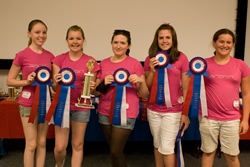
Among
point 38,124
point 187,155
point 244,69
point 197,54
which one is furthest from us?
point 197,54

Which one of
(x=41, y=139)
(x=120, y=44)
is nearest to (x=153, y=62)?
(x=120, y=44)

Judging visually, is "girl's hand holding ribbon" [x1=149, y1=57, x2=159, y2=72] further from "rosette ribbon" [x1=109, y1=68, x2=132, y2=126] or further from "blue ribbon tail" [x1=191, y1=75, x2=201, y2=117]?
"blue ribbon tail" [x1=191, y1=75, x2=201, y2=117]

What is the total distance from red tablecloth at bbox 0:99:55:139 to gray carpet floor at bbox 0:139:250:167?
32 cm

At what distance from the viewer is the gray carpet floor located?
2.28m

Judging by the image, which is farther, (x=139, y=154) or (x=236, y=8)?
(x=236, y=8)

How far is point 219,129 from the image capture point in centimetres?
158

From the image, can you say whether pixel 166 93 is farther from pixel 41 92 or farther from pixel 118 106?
pixel 41 92

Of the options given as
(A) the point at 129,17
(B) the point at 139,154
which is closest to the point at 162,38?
(A) the point at 129,17

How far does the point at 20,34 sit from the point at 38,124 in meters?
1.67

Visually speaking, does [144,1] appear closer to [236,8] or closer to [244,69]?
[236,8]

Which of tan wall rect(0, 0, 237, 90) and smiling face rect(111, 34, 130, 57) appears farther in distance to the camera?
tan wall rect(0, 0, 237, 90)

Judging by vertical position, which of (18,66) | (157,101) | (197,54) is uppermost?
(197,54)

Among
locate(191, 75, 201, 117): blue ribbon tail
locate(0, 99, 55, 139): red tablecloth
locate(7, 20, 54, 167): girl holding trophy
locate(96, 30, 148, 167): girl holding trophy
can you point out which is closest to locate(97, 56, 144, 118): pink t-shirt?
locate(96, 30, 148, 167): girl holding trophy

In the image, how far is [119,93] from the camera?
1521 mm
